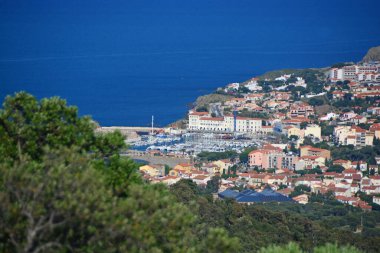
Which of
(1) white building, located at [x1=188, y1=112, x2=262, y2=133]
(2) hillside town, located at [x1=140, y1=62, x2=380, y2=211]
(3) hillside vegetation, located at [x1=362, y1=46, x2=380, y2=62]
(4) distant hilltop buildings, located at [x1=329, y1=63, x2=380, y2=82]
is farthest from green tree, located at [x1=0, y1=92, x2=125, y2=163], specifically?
(3) hillside vegetation, located at [x1=362, y1=46, x2=380, y2=62]

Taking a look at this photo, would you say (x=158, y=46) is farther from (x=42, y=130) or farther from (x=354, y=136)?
(x=42, y=130)

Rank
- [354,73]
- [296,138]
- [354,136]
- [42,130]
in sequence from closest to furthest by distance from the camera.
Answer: [42,130] → [354,136] → [296,138] → [354,73]

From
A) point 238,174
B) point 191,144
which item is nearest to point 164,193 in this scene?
point 238,174

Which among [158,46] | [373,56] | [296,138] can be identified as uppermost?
[158,46]

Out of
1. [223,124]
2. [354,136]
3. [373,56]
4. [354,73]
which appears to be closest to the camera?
[354,136]

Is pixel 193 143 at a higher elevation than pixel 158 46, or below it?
below

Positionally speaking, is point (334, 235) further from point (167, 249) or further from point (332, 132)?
point (332, 132)

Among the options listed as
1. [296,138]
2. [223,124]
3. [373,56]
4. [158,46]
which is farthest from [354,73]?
[158,46]

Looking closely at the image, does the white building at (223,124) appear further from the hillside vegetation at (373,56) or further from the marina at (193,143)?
the hillside vegetation at (373,56)
